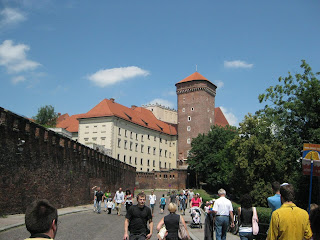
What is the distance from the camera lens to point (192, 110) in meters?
83.1

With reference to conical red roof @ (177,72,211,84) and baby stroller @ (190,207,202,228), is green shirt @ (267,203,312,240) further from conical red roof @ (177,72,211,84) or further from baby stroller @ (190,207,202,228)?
conical red roof @ (177,72,211,84)

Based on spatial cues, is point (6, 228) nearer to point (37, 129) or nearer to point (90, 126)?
point (37, 129)

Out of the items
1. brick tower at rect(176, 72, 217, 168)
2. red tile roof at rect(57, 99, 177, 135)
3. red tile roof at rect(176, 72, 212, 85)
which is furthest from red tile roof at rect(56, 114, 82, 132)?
red tile roof at rect(176, 72, 212, 85)

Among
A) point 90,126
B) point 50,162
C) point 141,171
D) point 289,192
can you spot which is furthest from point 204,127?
point 289,192

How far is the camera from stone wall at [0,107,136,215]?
18.0 metres

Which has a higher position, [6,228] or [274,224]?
[274,224]

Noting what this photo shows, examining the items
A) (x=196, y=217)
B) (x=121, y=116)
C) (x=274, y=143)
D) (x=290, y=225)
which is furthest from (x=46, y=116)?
(x=290, y=225)

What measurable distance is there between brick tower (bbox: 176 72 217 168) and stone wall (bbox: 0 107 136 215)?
49.2 meters

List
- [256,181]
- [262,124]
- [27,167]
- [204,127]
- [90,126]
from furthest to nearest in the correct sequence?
[204,127] → [90,126] → [256,181] → [262,124] → [27,167]

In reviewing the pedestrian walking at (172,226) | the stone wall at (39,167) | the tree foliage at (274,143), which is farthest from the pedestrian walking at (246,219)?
the tree foliage at (274,143)

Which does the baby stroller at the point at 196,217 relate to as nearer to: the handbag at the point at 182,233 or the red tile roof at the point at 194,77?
the handbag at the point at 182,233

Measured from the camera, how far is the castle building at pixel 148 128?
7312 cm

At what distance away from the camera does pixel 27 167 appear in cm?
2006

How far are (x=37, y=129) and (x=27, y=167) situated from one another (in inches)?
94.6
